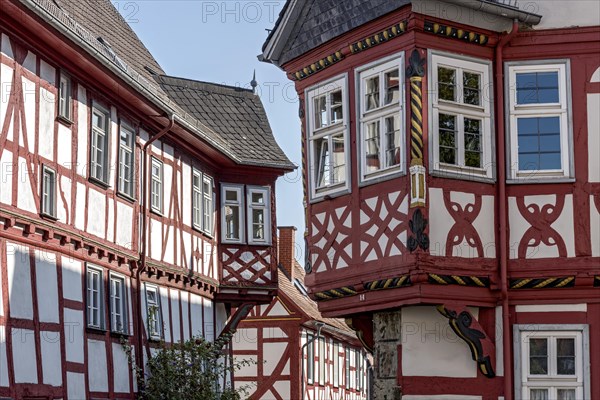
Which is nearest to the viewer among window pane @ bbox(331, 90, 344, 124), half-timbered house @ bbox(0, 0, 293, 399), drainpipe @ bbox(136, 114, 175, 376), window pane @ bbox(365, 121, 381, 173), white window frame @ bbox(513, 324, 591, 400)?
white window frame @ bbox(513, 324, 591, 400)

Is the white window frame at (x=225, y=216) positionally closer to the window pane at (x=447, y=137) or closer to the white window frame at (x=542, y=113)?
the window pane at (x=447, y=137)

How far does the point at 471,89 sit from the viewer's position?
19.6m

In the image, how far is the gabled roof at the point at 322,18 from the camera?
63.4 feet

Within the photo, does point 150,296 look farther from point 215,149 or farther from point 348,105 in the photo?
point 348,105

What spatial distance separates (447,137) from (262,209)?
14897mm

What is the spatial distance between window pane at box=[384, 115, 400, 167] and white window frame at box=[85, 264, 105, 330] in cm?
729

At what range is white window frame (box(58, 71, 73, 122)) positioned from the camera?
77.7 feet

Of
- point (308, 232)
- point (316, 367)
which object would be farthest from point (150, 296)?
point (316, 367)

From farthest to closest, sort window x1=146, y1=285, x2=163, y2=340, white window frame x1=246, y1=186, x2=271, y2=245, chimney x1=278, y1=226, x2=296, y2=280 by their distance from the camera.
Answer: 1. chimney x1=278, y1=226, x2=296, y2=280
2. white window frame x1=246, y1=186, x2=271, y2=245
3. window x1=146, y1=285, x2=163, y2=340

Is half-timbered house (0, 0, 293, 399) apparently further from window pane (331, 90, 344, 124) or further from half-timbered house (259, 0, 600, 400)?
half-timbered house (259, 0, 600, 400)

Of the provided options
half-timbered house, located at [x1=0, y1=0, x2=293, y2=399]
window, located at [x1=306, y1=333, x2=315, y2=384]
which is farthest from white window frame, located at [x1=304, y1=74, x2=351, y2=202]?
window, located at [x1=306, y1=333, x2=315, y2=384]

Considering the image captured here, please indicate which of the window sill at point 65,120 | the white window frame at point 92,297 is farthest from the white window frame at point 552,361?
the window sill at point 65,120

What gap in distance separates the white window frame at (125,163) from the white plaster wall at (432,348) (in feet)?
30.0

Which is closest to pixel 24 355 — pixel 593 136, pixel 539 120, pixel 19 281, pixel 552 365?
pixel 19 281
